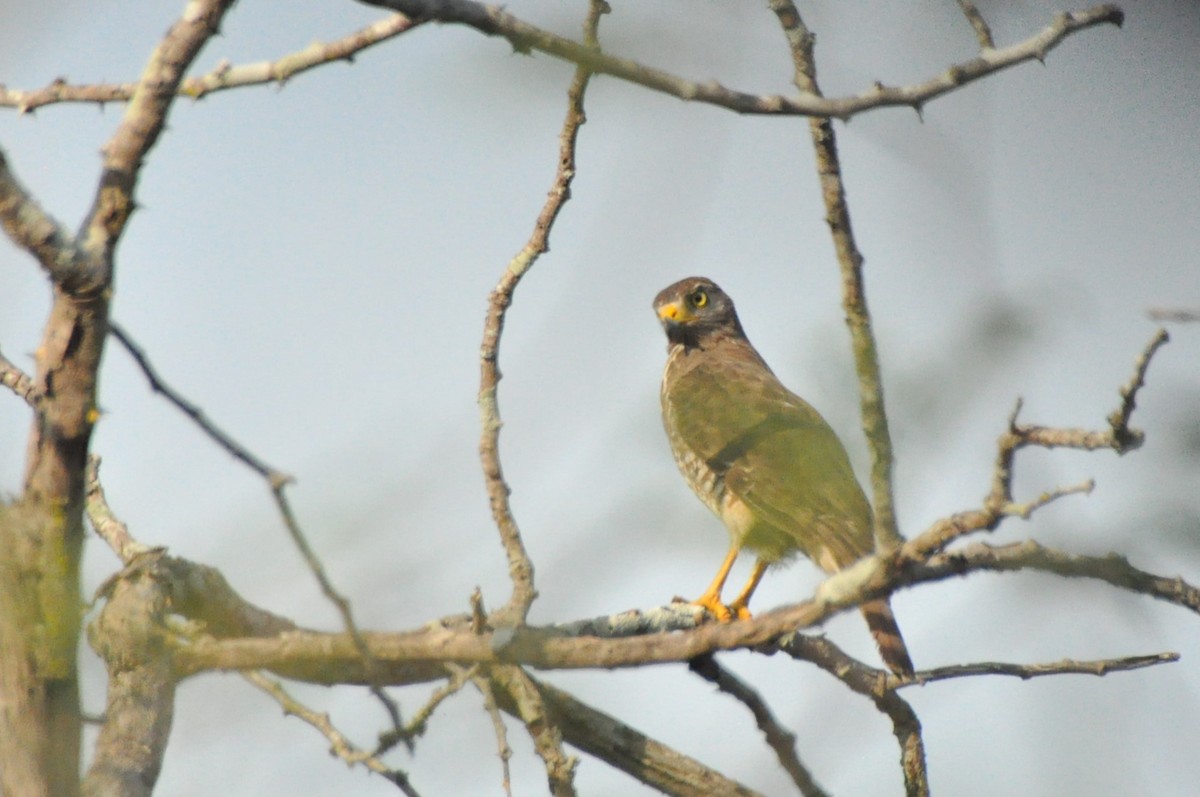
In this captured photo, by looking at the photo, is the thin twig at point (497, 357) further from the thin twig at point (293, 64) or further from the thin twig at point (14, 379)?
the thin twig at point (14, 379)

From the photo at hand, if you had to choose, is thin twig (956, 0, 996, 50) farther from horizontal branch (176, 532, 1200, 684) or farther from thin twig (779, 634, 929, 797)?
thin twig (779, 634, 929, 797)

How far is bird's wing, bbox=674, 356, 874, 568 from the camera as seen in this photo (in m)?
5.24

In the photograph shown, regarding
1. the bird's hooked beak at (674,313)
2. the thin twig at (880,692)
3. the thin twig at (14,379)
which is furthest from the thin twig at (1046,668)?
the bird's hooked beak at (674,313)

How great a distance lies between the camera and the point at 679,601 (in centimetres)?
486

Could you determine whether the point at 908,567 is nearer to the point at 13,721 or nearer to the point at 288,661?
the point at 288,661

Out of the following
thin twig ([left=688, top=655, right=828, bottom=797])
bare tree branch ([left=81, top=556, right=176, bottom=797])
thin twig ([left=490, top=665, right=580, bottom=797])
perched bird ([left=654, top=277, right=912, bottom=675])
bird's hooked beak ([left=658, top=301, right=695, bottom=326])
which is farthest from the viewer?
bird's hooked beak ([left=658, top=301, right=695, bottom=326])

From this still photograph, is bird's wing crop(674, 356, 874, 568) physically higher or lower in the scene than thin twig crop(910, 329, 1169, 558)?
higher

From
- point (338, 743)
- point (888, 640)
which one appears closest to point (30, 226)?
point (338, 743)

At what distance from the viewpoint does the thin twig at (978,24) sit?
2584mm

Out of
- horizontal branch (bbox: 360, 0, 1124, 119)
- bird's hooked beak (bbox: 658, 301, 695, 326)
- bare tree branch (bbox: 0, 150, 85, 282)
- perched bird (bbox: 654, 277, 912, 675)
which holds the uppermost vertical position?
bird's hooked beak (bbox: 658, 301, 695, 326)

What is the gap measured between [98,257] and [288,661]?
3.10ft

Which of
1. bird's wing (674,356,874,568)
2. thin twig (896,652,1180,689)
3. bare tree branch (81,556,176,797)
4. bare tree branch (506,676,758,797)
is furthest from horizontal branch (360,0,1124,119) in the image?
bird's wing (674,356,874,568)

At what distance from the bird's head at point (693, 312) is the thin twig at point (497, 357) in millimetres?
3705

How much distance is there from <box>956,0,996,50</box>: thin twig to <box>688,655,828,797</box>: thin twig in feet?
5.84
